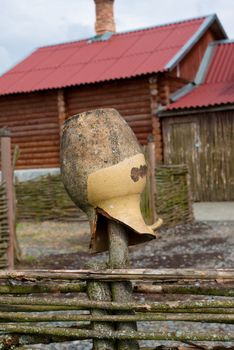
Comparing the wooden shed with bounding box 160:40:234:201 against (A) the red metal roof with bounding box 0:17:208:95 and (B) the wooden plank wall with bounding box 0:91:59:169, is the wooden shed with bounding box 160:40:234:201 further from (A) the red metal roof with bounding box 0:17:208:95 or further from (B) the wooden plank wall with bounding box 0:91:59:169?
(B) the wooden plank wall with bounding box 0:91:59:169

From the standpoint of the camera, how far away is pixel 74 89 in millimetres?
17062

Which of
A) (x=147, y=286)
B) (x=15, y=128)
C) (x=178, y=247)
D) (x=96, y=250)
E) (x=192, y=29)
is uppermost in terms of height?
(x=192, y=29)

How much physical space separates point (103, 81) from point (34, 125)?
3013 mm

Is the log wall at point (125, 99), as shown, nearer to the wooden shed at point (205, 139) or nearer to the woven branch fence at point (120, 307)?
the wooden shed at point (205, 139)

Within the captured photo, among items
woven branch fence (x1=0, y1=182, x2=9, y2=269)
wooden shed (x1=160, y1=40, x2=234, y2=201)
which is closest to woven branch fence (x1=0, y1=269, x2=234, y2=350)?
woven branch fence (x1=0, y1=182, x2=9, y2=269)

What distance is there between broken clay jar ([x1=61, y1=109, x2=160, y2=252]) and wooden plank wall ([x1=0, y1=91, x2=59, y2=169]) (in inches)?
577

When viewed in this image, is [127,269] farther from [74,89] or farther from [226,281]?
[74,89]

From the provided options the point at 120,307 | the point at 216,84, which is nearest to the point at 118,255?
the point at 120,307

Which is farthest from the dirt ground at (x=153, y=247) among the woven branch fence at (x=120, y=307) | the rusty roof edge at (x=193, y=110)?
the woven branch fence at (x=120, y=307)

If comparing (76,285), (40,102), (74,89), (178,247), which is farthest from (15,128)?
(76,285)

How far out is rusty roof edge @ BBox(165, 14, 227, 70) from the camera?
49.7ft

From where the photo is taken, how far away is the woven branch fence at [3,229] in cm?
699

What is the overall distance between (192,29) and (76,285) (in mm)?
15211

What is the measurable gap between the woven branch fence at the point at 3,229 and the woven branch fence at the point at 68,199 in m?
Answer: 4.10
